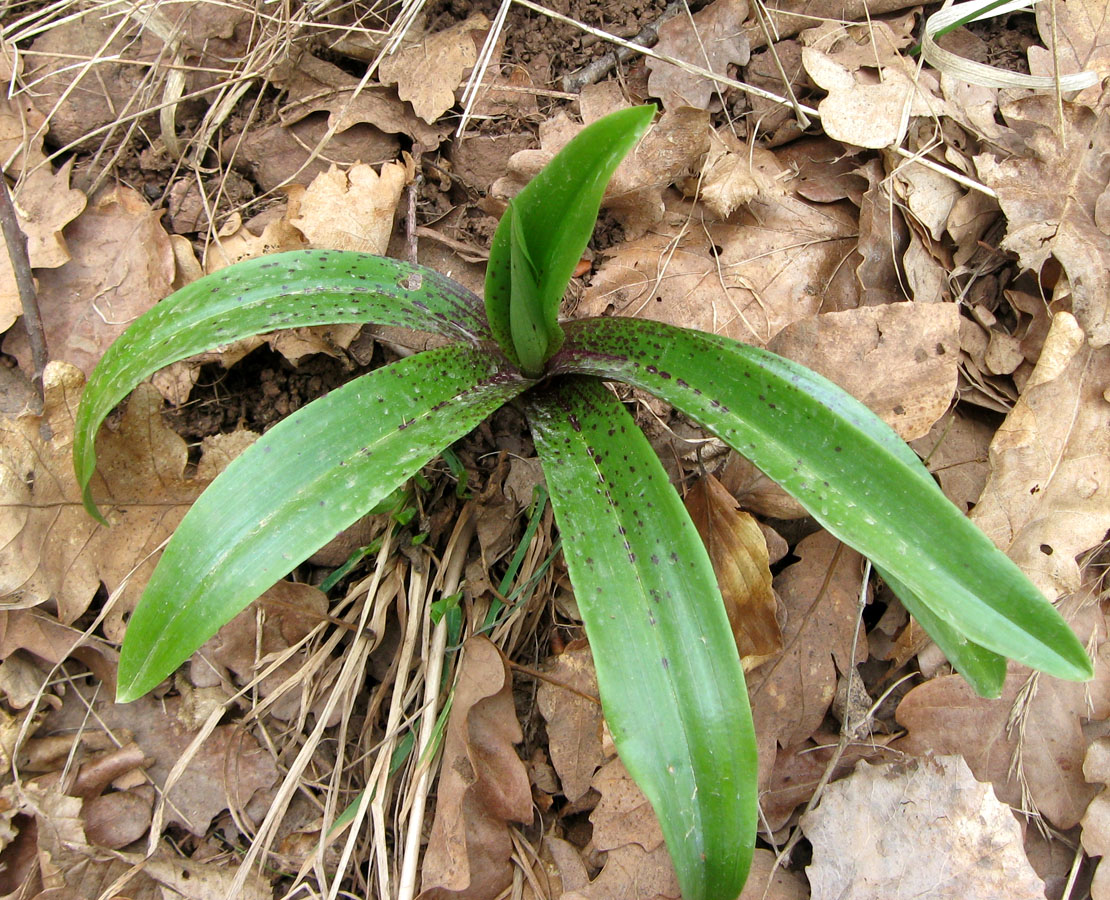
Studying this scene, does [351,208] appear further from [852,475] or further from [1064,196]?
[1064,196]

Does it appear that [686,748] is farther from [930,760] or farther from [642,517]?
[930,760]

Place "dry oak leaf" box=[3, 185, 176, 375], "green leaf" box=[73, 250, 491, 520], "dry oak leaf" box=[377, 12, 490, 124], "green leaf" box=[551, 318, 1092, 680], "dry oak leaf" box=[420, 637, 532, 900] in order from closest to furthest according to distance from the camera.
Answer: "green leaf" box=[551, 318, 1092, 680], "green leaf" box=[73, 250, 491, 520], "dry oak leaf" box=[420, 637, 532, 900], "dry oak leaf" box=[3, 185, 176, 375], "dry oak leaf" box=[377, 12, 490, 124]

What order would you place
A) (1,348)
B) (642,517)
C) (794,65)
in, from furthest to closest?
(794,65) < (1,348) < (642,517)

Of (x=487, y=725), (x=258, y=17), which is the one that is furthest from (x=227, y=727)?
(x=258, y=17)

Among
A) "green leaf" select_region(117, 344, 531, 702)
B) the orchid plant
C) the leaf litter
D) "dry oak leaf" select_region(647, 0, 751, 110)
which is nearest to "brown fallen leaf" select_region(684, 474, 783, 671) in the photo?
the leaf litter

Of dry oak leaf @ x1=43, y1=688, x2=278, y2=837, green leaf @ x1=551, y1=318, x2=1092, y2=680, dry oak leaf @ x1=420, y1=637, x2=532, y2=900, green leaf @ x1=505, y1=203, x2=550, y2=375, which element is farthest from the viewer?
dry oak leaf @ x1=43, y1=688, x2=278, y2=837

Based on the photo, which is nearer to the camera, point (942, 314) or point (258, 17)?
point (942, 314)

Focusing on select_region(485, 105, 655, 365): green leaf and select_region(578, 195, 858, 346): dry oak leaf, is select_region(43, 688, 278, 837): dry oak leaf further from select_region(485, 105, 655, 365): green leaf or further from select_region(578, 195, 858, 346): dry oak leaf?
select_region(578, 195, 858, 346): dry oak leaf
